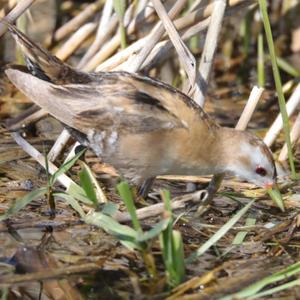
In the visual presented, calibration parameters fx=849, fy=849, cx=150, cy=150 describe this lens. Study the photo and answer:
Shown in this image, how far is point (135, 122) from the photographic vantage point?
3584 millimetres

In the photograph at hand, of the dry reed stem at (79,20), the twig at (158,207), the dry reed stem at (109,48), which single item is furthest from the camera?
the dry reed stem at (79,20)

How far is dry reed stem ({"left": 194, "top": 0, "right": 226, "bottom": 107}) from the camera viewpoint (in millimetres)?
4066

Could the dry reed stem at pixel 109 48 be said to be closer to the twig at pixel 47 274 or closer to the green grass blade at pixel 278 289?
the twig at pixel 47 274

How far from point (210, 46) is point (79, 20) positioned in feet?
5.77

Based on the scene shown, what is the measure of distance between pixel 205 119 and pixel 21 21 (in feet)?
6.54

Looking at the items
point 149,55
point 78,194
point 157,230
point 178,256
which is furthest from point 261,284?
point 149,55

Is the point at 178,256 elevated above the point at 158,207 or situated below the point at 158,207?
below

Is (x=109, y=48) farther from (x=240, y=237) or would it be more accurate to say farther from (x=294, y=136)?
(x=240, y=237)

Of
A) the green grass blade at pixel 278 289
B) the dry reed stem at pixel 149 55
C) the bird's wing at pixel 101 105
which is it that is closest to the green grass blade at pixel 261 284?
the green grass blade at pixel 278 289

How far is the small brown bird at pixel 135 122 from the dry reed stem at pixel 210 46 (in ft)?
1.16

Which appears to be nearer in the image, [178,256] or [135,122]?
[178,256]

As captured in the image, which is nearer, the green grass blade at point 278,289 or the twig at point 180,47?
the green grass blade at point 278,289

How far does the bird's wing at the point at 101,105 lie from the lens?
3592 mm

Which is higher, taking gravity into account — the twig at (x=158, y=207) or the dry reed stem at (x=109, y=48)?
the dry reed stem at (x=109, y=48)
